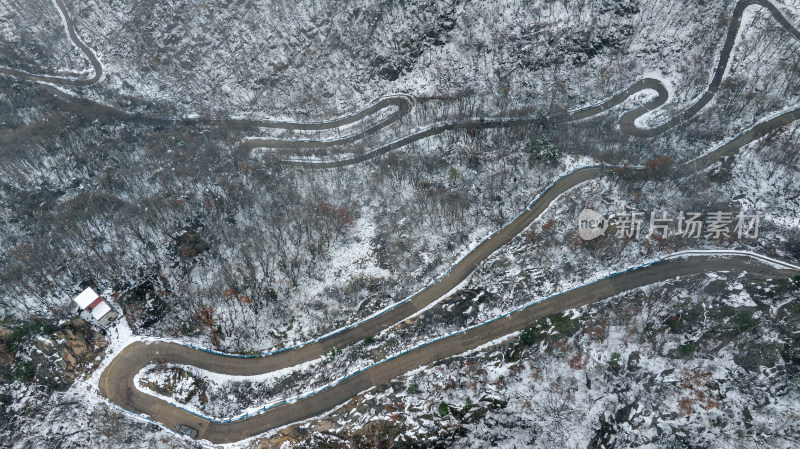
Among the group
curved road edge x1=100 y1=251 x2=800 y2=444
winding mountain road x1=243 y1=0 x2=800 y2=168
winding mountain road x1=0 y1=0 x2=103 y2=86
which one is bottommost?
curved road edge x1=100 y1=251 x2=800 y2=444

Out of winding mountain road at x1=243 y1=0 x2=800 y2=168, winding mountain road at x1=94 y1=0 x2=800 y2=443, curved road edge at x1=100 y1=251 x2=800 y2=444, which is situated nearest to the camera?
curved road edge at x1=100 y1=251 x2=800 y2=444

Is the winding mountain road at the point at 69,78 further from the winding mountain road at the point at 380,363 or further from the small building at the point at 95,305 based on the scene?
the winding mountain road at the point at 380,363

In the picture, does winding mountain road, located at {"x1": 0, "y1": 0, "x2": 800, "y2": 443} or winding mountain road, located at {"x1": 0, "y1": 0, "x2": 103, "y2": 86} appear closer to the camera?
winding mountain road, located at {"x1": 0, "y1": 0, "x2": 800, "y2": 443}

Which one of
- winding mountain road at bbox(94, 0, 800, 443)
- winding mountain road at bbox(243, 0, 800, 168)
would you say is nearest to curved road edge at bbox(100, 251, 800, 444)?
winding mountain road at bbox(94, 0, 800, 443)

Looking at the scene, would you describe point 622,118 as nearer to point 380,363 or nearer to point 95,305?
point 380,363

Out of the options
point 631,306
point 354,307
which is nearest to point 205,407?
point 354,307

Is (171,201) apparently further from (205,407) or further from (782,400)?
(782,400)

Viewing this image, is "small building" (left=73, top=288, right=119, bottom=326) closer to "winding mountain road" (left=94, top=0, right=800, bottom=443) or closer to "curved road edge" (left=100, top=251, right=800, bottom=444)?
"curved road edge" (left=100, top=251, right=800, bottom=444)

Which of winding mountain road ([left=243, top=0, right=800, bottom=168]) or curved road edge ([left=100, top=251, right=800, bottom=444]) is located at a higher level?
winding mountain road ([left=243, top=0, right=800, bottom=168])

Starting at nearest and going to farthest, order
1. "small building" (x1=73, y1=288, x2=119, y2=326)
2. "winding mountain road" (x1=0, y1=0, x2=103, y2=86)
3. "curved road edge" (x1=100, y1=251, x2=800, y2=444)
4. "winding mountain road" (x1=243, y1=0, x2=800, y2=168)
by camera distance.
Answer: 1. "curved road edge" (x1=100, y1=251, x2=800, y2=444)
2. "small building" (x1=73, y1=288, x2=119, y2=326)
3. "winding mountain road" (x1=243, y1=0, x2=800, y2=168)
4. "winding mountain road" (x1=0, y1=0, x2=103, y2=86)
